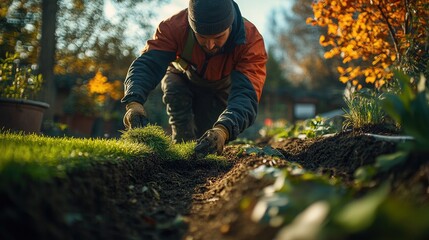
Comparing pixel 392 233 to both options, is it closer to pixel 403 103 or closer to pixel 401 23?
pixel 403 103

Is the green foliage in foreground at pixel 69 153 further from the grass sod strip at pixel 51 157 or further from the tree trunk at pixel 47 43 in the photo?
the tree trunk at pixel 47 43

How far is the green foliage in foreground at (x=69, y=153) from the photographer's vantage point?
1.63m

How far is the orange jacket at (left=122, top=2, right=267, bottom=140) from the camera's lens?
162 inches

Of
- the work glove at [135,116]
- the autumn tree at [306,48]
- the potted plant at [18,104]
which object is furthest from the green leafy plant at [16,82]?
the autumn tree at [306,48]

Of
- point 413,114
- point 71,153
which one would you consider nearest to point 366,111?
point 413,114

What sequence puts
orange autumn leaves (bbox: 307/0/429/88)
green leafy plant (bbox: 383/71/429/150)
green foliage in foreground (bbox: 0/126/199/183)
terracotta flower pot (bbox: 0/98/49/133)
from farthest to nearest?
terracotta flower pot (bbox: 0/98/49/133), orange autumn leaves (bbox: 307/0/429/88), green leafy plant (bbox: 383/71/429/150), green foliage in foreground (bbox: 0/126/199/183)

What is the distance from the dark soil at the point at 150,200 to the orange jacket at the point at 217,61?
3.52 feet

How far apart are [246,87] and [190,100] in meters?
1.31

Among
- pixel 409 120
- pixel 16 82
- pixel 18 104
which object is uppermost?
pixel 409 120

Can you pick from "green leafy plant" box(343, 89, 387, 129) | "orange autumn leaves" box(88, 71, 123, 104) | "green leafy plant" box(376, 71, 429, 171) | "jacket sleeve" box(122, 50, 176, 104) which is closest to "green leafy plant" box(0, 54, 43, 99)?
"jacket sleeve" box(122, 50, 176, 104)

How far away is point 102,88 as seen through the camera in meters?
10.0

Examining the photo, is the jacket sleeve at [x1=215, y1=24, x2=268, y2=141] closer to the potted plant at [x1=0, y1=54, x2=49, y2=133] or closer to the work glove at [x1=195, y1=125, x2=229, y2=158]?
Result: the work glove at [x1=195, y1=125, x2=229, y2=158]

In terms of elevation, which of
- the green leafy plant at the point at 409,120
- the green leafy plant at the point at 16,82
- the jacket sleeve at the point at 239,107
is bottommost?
the green leafy plant at the point at 16,82

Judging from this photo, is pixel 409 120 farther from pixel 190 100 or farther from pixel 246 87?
pixel 190 100
